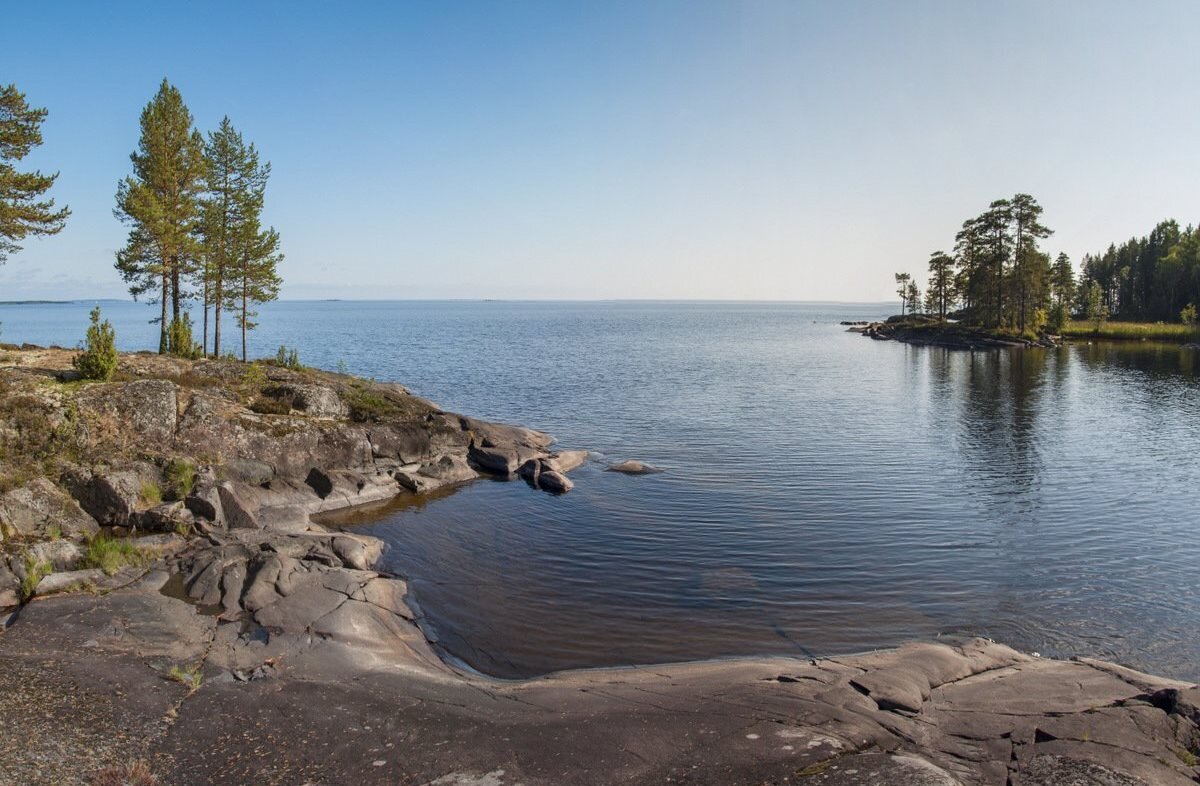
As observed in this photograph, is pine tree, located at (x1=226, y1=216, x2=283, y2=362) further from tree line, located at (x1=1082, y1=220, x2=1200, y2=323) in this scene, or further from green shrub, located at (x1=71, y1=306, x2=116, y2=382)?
tree line, located at (x1=1082, y1=220, x2=1200, y2=323)

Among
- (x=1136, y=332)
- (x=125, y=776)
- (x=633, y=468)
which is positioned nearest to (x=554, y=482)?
(x=633, y=468)

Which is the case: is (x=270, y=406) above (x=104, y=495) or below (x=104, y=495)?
above

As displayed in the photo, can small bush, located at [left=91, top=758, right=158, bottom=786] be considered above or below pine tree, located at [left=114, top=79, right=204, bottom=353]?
below

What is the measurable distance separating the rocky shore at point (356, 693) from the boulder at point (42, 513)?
0.25 feet

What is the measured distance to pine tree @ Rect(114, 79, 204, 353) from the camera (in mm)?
40750

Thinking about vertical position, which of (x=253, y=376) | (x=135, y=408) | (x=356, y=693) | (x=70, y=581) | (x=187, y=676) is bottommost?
(x=356, y=693)

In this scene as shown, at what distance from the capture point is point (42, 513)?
840 inches

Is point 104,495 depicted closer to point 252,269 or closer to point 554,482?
point 554,482

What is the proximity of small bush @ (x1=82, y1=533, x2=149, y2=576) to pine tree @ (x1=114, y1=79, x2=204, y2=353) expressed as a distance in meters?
24.9

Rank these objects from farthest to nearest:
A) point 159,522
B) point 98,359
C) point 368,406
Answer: point 368,406
point 98,359
point 159,522

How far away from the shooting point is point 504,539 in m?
25.8

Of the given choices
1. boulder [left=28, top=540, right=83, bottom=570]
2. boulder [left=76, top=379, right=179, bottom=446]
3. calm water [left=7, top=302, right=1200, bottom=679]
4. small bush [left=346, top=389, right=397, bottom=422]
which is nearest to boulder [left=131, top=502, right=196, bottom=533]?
boulder [left=28, top=540, right=83, bottom=570]

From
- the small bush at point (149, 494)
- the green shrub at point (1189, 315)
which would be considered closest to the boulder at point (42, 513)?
the small bush at point (149, 494)

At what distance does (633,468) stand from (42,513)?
2280 centimetres
